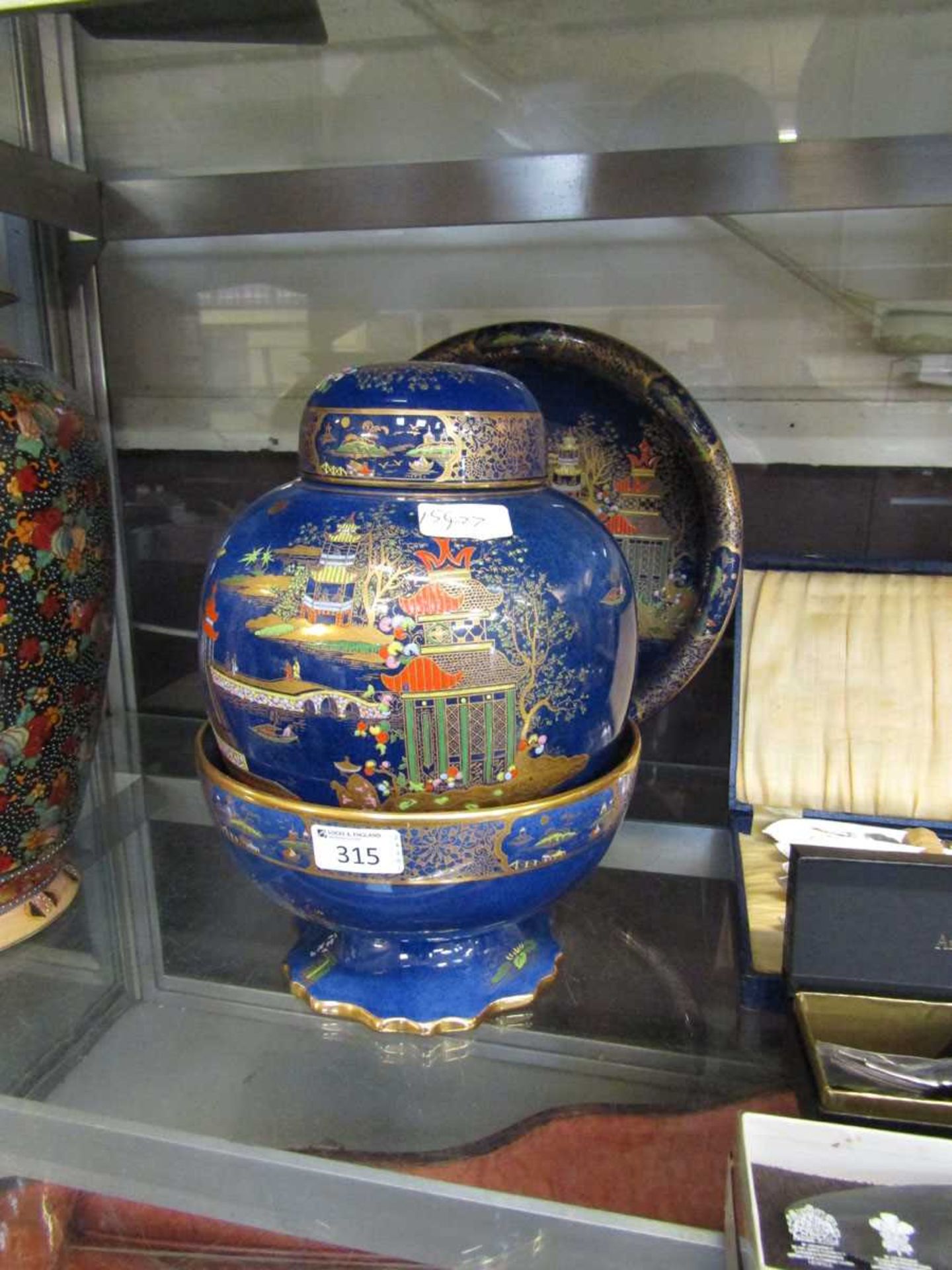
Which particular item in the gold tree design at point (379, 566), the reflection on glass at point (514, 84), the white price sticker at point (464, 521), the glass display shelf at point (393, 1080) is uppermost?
the reflection on glass at point (514, 84)

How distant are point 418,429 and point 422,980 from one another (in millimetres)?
371

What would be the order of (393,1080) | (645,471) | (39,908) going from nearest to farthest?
(393,1080)
(39,908)
(645,471)

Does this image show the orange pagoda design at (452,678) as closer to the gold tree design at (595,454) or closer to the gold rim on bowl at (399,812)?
the gold rim on bowl at (399,812)

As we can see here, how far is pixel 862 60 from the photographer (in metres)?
0.86

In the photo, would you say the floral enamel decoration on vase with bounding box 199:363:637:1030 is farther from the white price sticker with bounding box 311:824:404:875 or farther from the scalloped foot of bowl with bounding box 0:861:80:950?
the scalloped foot of bowl with bounding box 0:861:80:950

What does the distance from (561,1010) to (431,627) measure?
1.09ft

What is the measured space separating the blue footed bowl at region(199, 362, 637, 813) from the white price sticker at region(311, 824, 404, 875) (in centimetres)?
2

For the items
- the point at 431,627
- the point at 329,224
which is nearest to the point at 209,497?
the point at 329,224

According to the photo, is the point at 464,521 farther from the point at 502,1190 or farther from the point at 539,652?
the point at 502,1190

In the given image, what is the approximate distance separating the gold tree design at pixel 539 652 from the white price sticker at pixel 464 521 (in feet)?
0.12

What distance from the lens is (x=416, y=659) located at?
537 mm

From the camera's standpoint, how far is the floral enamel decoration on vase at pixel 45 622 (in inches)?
26.1

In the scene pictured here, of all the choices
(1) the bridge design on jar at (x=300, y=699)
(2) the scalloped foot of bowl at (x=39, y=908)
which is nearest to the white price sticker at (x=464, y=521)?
(1) the bridge design on jar at (x=300, y=699)

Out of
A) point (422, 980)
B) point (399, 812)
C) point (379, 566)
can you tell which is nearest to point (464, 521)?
point (379, 566)
